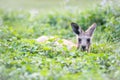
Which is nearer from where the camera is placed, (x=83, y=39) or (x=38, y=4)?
(x=83, y=39)

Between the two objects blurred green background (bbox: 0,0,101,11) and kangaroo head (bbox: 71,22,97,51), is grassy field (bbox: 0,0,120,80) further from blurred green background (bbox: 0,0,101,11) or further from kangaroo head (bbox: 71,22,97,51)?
blurred green background (bbox: 0,0,101,11)

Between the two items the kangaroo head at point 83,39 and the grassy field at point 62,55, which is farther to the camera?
the kangaroo head at point 83,39

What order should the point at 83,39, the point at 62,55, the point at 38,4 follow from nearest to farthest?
1. the point at 62,55
2. the point at 83,39
3. the point at 38,4

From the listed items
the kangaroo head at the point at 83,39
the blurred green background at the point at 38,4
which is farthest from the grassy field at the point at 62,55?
the blurred green background at the point at 38,4

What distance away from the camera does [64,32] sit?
1144 cm

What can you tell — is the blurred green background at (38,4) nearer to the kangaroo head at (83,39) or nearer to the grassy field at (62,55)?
the grassy field at (62,55)

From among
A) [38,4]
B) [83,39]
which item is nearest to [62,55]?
[83,39]

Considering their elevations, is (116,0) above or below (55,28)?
above

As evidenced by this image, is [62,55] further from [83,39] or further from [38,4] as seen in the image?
[38,4]

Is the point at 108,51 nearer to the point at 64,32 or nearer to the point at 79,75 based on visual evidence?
the point at 79,75

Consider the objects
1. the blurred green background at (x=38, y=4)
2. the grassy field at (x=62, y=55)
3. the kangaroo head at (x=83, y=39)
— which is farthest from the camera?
the blurred green background at (x=38, y=4)

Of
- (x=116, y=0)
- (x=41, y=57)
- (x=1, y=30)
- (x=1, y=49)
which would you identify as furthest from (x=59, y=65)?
(x=116, y=0)

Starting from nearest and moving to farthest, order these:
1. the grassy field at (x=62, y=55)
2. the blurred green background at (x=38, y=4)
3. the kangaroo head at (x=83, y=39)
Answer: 1. the grassy field at (x=62, y=55)
2. the kangaroo head at (x=83, y=39)
3. the blurred green background at (x=38, y=4)

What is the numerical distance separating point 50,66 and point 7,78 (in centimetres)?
83
